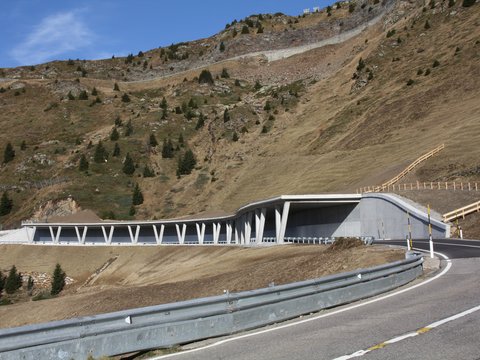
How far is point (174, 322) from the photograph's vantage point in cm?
860

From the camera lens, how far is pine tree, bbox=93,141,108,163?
10952 cm

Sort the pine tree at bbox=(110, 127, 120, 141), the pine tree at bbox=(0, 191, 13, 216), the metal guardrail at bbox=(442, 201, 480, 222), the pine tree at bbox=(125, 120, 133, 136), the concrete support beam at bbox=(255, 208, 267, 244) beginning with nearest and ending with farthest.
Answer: the metal guardrail at bbox=(442, 201, 480, 222)
the concrete support beam at bbox=(255, 208, 267, 244)
the pine tree at bbox=(0, 191, 13, 216)
the pine tree at bbox=(110, 127, 120, 141)
the pine tree at bbox=(125, 120, 133, 136)

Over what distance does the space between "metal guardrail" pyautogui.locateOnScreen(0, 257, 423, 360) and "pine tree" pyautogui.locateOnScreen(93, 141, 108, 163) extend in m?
102

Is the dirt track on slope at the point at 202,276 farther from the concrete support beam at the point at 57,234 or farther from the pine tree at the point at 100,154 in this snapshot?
the pine tree at the point at 100,154

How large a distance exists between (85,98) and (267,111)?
59.8 m

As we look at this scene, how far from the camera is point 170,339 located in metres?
8.48

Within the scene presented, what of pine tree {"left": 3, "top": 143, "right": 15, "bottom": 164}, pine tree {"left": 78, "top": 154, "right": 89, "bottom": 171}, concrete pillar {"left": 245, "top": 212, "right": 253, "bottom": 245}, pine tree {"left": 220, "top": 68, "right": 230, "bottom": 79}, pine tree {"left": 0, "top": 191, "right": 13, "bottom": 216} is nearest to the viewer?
concrete pillar {"left": 245, "top": 212, "right": 253, "bottom": 245}

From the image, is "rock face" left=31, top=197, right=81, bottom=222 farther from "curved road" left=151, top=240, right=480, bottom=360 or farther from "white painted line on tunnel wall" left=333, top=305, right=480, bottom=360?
"white painted line on tunnel wall" left=333, top=305, right=480, bottom=360

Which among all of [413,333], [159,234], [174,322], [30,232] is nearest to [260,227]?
[159,234]

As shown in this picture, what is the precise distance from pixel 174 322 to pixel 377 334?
3.17 meters

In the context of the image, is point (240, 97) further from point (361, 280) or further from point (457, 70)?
point (361, 280)

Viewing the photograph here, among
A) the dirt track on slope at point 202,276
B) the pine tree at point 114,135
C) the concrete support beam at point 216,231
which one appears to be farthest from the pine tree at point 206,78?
the dirt track on slope at point 202,276

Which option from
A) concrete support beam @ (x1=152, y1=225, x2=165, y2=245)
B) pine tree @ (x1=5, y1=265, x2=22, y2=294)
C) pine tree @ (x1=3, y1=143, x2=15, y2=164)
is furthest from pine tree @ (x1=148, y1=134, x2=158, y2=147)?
pine tree @ (x1=5, y1=265, x2=22, y2=294)

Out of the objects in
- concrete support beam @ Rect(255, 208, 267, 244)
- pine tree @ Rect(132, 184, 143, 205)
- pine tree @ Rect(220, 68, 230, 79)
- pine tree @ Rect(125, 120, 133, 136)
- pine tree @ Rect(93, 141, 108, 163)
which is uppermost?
pine tree @ Rect(220, 68, 230, 79)
